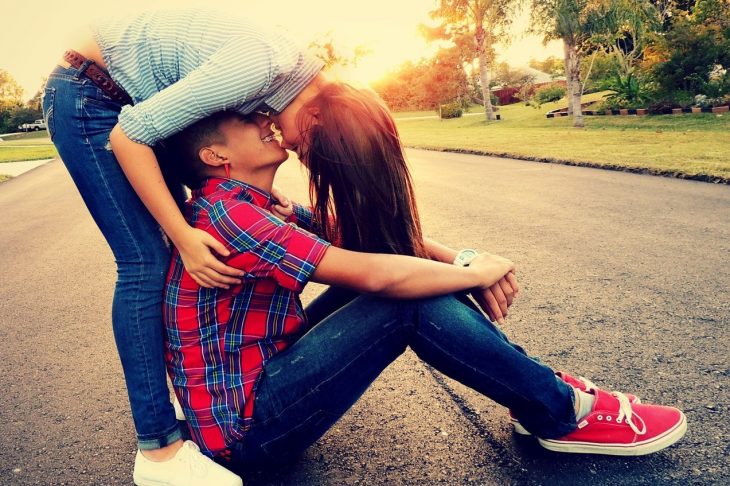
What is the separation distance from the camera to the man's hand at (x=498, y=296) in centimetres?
200

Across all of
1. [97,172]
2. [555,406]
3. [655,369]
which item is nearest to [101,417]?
[97,172]

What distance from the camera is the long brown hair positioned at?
1.70 meters

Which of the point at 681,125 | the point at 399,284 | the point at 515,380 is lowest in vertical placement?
the point at 681,125

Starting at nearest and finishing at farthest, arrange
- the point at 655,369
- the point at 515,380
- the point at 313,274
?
the point at 313,274
the point at 515,380
the point at 655,369

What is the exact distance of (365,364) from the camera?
5.68 feet

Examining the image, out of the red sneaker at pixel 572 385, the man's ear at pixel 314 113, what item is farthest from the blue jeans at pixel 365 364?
the man's ear at pixel 314 113

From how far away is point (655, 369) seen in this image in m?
2.48

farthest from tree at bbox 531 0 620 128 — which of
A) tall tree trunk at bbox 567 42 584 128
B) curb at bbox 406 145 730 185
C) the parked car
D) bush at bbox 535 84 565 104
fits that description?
the parked car

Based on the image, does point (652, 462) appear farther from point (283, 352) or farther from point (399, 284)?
point (283, 352)

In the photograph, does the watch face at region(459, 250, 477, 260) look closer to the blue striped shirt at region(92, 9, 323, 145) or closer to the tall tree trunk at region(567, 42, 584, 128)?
the blue striped shirt at region(92, 9, 323, 145)

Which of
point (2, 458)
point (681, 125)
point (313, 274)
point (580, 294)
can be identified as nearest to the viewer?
point (313, 274)

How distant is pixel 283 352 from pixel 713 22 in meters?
21.0

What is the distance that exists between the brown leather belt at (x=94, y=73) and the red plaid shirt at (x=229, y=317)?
52cm

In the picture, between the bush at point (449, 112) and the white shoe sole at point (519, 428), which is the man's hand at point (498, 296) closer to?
the white shoe sole at point (519, 428)
